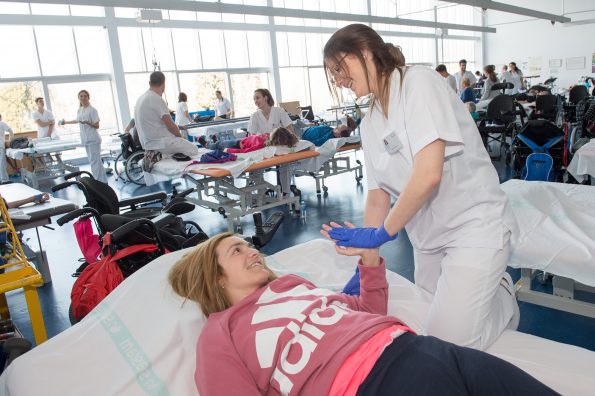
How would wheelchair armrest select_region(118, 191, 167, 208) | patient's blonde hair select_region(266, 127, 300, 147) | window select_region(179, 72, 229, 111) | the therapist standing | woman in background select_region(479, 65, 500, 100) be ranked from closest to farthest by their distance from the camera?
the therapist standing → wheelchair armrest select_region(118, 191, 167, 208) → patient's blonde hair select_region(266, 127, 300, 147) → woman in background select_region(479, 65, 500, 100) → window select_region(179, 72, 229, 111)

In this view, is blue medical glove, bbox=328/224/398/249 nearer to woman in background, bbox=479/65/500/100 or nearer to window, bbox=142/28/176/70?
woman in background, bbox=479/65/500/100

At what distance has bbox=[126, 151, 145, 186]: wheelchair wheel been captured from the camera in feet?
21.3

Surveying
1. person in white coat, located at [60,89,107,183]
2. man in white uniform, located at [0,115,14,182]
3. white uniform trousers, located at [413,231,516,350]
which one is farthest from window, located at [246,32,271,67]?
white uniform trousers, located at [413,231,516,350]

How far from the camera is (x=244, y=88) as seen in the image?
38.8 feet

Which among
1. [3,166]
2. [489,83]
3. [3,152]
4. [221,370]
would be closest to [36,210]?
[221,370]

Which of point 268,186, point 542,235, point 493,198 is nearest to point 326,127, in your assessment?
point 268,186

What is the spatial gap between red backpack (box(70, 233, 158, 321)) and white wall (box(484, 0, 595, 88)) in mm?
17757

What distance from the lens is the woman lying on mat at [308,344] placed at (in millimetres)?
999

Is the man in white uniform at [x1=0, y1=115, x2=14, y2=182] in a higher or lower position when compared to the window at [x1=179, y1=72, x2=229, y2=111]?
lower

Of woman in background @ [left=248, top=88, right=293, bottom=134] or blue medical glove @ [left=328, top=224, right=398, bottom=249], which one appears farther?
woman in background @ [left=248, top=88, right=293, bottom=134]

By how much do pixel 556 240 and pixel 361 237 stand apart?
109 cm

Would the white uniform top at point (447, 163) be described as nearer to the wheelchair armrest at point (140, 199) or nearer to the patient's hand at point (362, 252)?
the patient's hand at point (362, 252)

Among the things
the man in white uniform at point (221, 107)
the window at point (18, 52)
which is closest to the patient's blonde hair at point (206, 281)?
the window at point (18, 52)

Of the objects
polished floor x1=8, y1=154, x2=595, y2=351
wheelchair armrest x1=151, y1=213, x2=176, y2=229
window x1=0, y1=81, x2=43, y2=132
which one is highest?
window x1=0, y1=81, x2=43, y2=132
